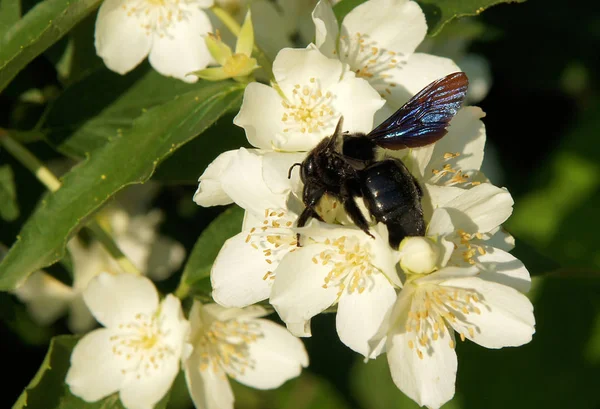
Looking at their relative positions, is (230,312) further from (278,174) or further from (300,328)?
(278,174)

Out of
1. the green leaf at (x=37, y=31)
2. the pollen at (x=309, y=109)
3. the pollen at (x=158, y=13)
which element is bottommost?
the pollen at (x=309, y=109)

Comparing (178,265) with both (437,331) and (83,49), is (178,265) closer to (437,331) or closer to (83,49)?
(83,49)

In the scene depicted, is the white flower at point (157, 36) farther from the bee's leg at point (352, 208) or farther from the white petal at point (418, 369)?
the white petal at point (418, 369)

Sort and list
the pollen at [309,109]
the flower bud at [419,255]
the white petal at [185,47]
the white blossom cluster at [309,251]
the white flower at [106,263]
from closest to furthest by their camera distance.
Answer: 1. the flower bud at [419,255]
2. the white blossom cluster at [309,251]
3. the pollen at [309,109]
4. the white petal at [185,47]
5. the white flower at [106,263]

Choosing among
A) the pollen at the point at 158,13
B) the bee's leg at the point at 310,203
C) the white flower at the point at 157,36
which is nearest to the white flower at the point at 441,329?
the bee's leg at the point at 310,203

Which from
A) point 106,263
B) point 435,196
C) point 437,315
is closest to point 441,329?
point 437,315

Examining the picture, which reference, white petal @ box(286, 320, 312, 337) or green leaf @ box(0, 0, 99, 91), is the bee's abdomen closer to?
white petal @ box(286, 320, 312, 337)
